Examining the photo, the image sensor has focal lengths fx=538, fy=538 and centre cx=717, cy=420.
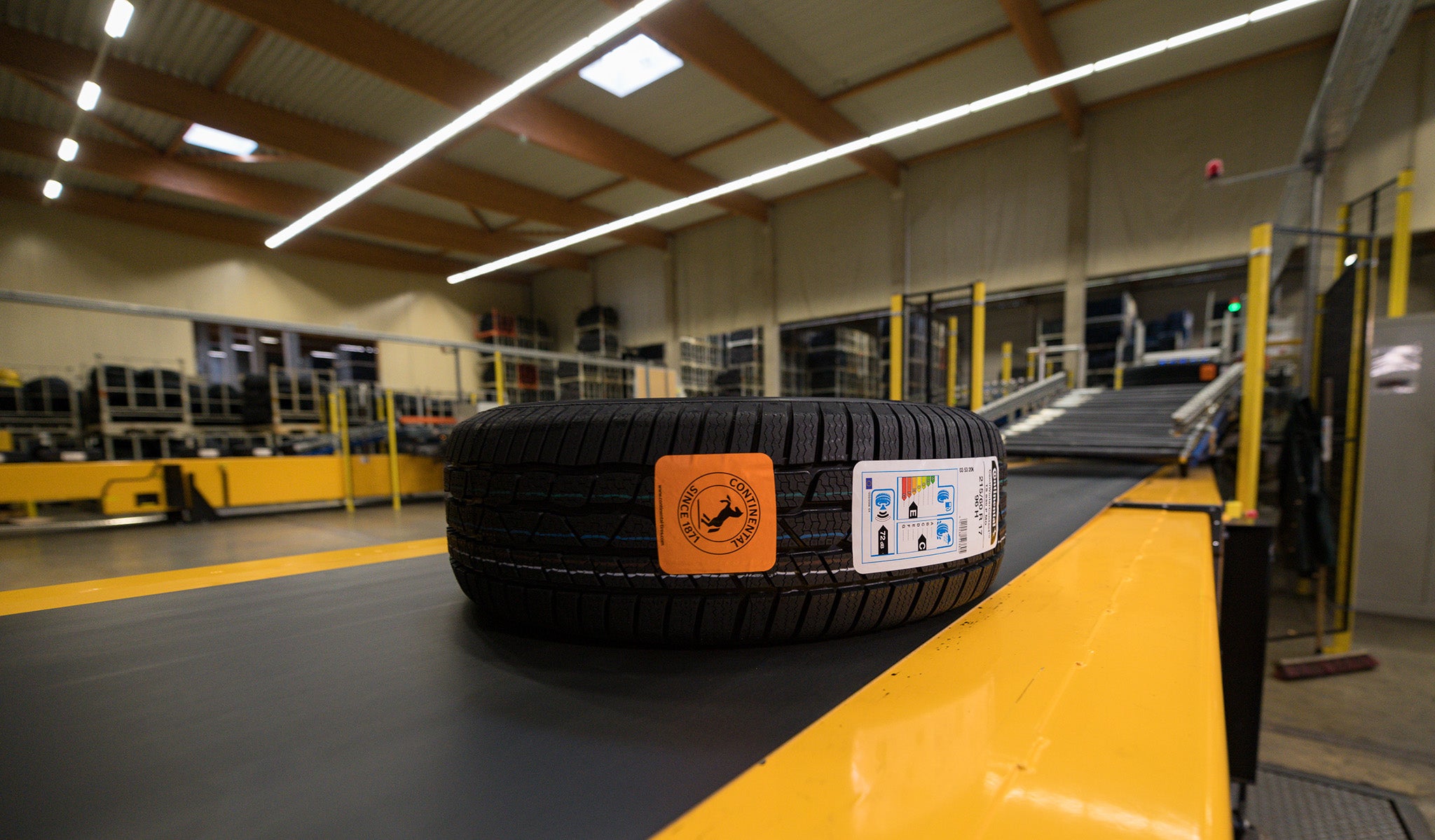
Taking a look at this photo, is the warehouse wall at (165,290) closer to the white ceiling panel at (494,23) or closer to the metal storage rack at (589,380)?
the metal storage rack at (589,380)

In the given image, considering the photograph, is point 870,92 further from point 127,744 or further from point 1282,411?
point 127,744

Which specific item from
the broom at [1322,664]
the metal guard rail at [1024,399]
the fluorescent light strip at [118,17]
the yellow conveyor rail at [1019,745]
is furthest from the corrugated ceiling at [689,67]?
the yellow conveyor rail at [1019,745]

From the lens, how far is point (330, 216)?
8.96 metres

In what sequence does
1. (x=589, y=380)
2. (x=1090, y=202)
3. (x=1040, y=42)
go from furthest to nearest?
(x=589, y=380)
(x=1090, y=202)
(x=1040, y=42)

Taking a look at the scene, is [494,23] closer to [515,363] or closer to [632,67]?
[632,67]

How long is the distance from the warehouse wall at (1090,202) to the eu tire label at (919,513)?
7.81m

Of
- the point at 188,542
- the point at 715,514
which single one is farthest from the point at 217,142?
the point at 715,514

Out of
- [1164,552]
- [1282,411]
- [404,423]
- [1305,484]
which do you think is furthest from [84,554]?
[1282,411]

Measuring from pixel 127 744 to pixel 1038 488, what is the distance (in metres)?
2.37

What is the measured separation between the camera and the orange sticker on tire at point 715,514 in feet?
1.76

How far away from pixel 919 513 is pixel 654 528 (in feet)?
0.98

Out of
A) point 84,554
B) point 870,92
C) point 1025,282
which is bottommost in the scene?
point 84,554

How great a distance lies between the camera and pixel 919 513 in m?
0.61

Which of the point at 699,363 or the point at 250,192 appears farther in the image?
the point at 699,363
